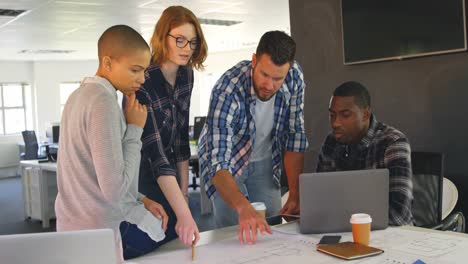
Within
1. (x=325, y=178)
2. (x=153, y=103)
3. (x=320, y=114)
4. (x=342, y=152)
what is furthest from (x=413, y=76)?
(x=153, y=103)

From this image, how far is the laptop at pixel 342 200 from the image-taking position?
1748mm

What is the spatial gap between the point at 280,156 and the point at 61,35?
7202 mm

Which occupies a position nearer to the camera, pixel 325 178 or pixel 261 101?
pixel 325 178

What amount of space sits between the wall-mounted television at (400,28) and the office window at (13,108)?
10.7 metres

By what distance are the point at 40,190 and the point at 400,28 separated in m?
4.80

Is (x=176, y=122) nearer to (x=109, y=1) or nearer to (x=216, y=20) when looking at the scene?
(x=109, y=1)

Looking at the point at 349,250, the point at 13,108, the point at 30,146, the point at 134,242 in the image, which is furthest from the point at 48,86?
the point at 349,250

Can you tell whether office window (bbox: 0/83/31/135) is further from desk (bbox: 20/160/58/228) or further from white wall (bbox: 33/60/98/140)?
desk (bbox: 20/160/58/228)

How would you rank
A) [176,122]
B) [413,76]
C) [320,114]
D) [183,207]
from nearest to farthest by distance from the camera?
[183,207], [176,122], [413,76], [320,114]

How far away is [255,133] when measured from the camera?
2225 mm

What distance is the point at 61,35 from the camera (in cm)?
863

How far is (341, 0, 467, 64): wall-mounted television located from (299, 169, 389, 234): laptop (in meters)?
1.45

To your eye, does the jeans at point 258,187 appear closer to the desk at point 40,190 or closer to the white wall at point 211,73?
the desk at point 40,190

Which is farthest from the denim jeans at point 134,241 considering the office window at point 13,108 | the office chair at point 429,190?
the office window at point 13,108
